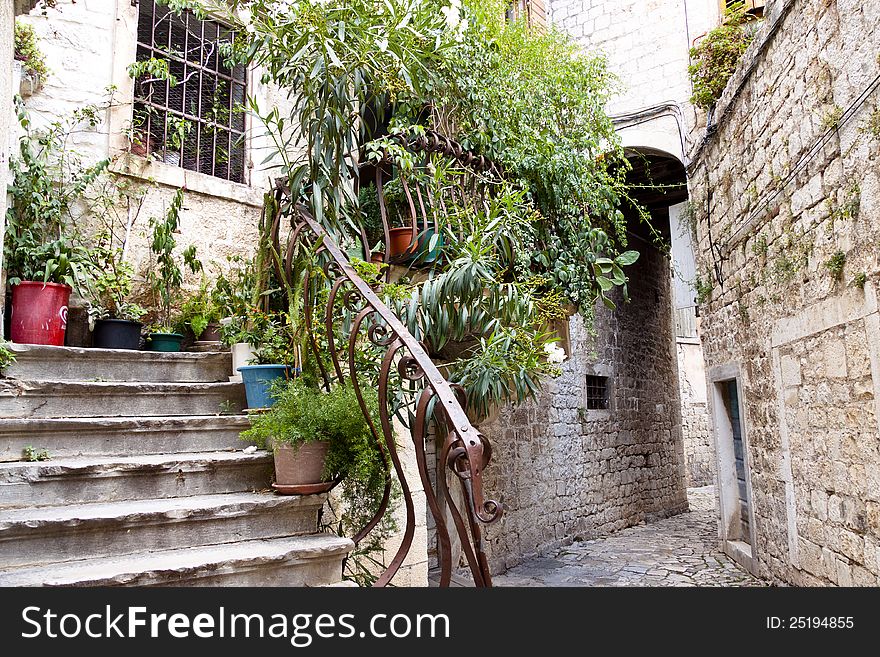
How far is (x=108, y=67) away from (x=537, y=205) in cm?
320

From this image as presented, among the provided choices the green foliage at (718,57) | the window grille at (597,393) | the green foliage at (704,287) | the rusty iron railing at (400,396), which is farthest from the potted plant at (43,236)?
the window grille at (597,393)

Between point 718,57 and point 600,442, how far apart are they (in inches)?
188

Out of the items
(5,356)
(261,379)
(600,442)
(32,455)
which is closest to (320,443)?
(261,379)

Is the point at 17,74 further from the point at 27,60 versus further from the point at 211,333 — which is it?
the point at 211,333

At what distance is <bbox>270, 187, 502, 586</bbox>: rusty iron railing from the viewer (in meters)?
1.80

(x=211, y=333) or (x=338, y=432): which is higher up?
(x=211, y=333)

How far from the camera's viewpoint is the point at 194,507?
231cm

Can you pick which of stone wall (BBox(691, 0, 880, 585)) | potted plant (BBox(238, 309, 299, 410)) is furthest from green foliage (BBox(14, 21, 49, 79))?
stone wall (BBox(691, 0, 880, 585))

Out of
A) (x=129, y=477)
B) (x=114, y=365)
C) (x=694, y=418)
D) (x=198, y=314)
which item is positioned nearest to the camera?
(x=129, y=477)

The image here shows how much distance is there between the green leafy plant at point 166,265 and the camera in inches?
167

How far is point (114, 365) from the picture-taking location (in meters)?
3.36

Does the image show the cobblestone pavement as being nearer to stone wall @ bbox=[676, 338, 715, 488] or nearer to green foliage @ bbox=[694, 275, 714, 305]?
green foliage @ bbox=[694, 275, 714, 305]

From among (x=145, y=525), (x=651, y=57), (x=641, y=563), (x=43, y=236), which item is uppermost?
(x=651, y=57)
